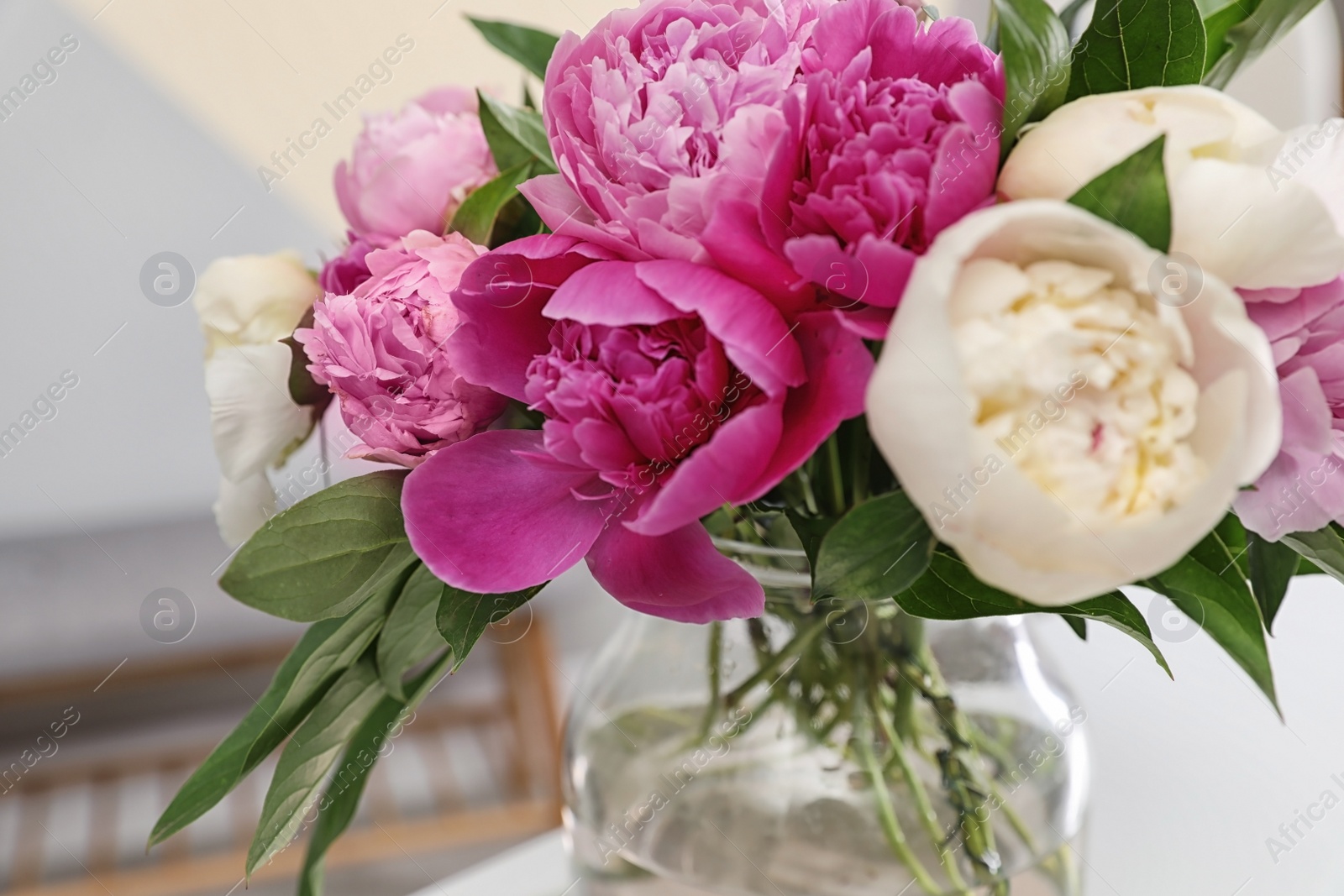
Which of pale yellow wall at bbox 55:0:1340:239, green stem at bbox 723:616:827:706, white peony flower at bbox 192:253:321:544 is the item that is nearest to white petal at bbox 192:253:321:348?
white peony flower at bbox 192:253:321:544

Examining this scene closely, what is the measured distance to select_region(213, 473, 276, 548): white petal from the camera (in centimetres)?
40

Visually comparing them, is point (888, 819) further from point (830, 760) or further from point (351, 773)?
point (351, 773)

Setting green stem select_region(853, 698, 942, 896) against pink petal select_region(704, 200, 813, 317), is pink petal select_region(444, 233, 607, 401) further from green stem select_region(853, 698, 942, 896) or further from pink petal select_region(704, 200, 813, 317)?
green stem select_region(853, 698, 942, 896)

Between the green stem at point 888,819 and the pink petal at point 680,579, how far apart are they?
0.14 metres

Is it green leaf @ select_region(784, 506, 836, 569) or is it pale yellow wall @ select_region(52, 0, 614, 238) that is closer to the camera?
green leaf @ select_region(784, 506, 836, 569)

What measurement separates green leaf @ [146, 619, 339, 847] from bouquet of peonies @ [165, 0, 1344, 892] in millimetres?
16

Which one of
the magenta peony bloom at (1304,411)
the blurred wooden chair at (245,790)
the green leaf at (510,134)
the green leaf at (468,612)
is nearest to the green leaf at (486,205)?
the green leaf at (510,134)

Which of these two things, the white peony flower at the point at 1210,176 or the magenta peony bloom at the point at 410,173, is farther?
the magenta peony bloom at the point at 410,173

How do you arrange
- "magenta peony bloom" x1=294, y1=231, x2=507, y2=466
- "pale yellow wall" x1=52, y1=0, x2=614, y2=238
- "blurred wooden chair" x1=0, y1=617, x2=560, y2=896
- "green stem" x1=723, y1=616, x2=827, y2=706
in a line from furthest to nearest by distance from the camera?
"pale yellow wall" x1=52, y1=0, x2=614, y2=238 < "blurred wooden chair" x1=0, y1=617, x2=560, y2=896 < "green stem" x1=723, y1=616, x2=827, y2=706 < "magenta peony bloom" x1=294, y1=231, x2=507, y2=466

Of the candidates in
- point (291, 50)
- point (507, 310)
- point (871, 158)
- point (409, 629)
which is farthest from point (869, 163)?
point (291, 50)

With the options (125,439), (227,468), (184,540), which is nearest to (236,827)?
(184,540)

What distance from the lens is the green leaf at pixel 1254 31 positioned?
0.36 meters

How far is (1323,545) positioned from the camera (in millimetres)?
315

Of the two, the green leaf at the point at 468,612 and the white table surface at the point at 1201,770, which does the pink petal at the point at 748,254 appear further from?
the white table surface at the point at 1201,770
